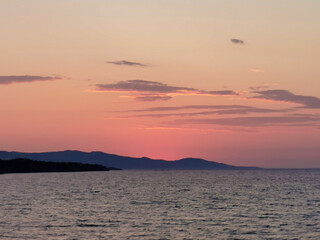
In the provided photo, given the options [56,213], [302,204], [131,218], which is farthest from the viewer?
[302,204]

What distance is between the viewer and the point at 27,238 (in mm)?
53500

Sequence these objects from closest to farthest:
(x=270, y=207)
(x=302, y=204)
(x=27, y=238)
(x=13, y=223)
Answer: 1. (x=27, y=238)
2. (x=13, y=223)
3. (x=270, y=207)
4. (x=302, y=204)

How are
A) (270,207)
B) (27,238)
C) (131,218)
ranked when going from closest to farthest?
(27,238) < (131,218) < (270,207)

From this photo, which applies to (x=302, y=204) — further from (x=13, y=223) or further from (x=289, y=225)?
(x=13, y=223)

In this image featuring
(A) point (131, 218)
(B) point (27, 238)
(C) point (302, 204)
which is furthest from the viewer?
(C) point (302, 204)

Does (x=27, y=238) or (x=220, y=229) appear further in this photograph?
(x=220, y=229)

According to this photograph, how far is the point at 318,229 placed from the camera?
206 feet

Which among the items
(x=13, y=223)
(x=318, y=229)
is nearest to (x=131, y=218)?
(x=13, y=223)

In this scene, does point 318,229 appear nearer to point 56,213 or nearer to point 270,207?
point 270,207

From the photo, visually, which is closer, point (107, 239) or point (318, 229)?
point (107, 239)

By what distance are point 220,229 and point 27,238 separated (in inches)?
906

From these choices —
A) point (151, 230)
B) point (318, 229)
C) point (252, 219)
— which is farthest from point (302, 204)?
point (151, 230)

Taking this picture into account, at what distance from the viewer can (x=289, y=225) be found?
217 ft

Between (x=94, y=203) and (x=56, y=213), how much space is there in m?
19.1
